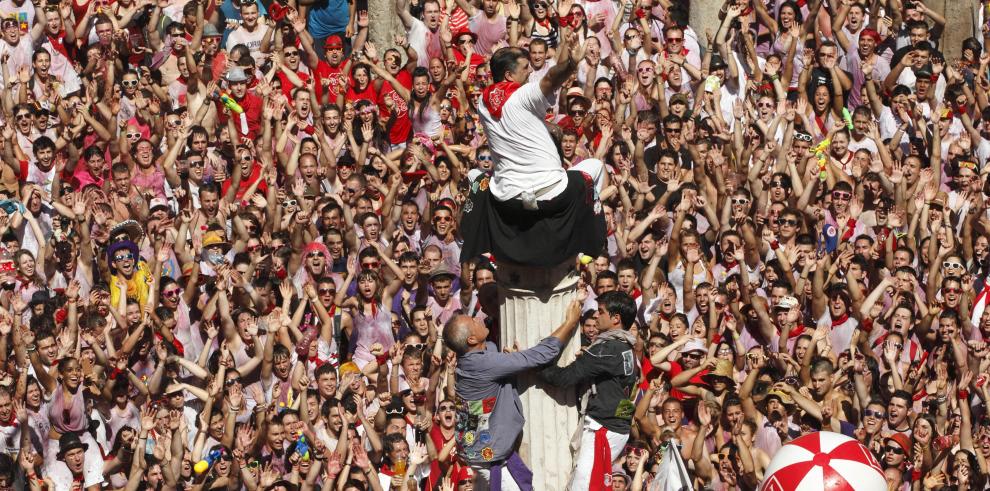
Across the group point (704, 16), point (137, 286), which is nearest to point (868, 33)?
point (704, 16)

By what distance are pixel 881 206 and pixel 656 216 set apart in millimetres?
2304

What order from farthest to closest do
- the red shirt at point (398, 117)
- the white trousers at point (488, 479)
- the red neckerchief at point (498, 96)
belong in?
the red shirt at point (398, 117)
the white trousers at point (488, 479)
the red neckerchief at point (498, 96)

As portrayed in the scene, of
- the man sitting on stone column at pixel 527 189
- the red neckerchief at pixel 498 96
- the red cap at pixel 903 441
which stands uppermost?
the red neckerchief at pixel 498 96

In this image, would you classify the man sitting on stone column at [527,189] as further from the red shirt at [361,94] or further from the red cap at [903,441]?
the red shirt at [361,94]

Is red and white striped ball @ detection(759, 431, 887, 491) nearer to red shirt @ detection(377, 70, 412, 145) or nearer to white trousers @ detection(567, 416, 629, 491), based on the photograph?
white trousers @ detection(567, 416, 629, 491)

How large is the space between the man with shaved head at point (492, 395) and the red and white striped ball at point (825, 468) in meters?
1.76

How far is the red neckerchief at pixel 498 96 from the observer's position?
14.5 meters

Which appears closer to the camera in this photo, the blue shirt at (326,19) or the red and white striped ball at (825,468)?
the red and white striped ball at (825,468)

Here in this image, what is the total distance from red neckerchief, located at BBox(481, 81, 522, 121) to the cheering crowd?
508mm

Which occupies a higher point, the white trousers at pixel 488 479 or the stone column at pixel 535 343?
the stone column at pixel 535 343

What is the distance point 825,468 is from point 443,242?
6.19 meters

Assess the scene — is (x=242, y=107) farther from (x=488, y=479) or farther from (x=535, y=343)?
(x=535, y=343)

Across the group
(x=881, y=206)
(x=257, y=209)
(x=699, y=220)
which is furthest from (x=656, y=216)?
(x=257, y=209)

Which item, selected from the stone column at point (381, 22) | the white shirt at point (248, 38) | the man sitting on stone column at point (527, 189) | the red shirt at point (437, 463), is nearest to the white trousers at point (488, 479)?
the man sitting on stone column at point (527, 189)
